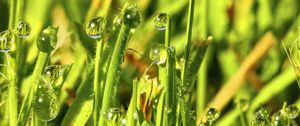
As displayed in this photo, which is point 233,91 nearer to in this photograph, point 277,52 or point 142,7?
point 277,52

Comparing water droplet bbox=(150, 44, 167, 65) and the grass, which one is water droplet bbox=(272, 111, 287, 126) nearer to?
the grass

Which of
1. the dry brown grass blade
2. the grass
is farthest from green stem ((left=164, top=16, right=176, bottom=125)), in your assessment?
the dry brown grass blade

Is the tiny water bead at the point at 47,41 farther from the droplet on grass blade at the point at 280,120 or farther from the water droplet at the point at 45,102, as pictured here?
the droplet on grass blade at the point at 280,120

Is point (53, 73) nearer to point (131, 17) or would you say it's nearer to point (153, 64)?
point (131, 17)

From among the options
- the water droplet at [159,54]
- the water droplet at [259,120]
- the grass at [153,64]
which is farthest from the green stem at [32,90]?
the water droplet at [259,120]

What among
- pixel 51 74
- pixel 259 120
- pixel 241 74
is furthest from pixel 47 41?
pixel 241 74

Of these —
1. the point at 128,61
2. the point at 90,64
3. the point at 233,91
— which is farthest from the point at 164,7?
the point at 90,64
